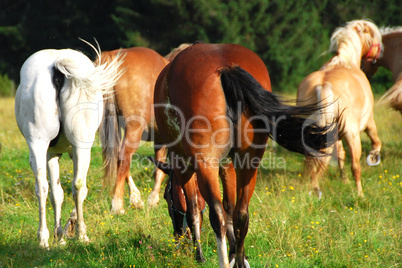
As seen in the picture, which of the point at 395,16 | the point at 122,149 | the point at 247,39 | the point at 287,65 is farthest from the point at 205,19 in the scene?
the point at 122,149

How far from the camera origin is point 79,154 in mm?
4027

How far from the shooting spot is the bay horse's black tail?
3094 millimetres

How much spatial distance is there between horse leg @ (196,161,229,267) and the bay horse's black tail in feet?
1.26

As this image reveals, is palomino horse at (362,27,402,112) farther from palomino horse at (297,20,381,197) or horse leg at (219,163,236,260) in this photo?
horse leg at (219,163,236,260)

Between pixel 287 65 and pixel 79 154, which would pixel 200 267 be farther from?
pixel 287 65

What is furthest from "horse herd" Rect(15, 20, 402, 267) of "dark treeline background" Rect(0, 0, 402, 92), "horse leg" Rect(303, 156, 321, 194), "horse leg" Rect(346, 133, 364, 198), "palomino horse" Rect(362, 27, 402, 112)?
"dark treeline background" Rect(0, 0, 402, 92)

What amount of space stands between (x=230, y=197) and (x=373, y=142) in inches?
163

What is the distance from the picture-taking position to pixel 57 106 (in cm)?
381

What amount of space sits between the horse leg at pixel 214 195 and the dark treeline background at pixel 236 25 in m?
17.0

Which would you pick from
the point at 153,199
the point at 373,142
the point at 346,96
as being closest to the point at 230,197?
the point at 153,199

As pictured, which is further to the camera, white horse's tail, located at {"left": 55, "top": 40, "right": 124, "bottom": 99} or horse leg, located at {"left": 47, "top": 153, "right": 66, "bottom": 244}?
horse leg, located at {"left": 47, "top": 153, "right": 66, "bottom": 244}

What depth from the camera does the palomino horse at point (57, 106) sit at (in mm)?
3736

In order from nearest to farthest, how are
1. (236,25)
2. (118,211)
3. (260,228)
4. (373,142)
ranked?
(260,228) < (118,211) < (373,142) < (236,25)

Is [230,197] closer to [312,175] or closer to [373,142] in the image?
[312,175]
